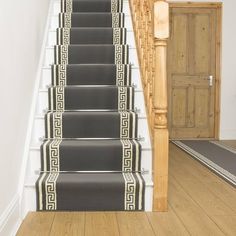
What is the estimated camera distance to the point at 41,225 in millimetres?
2252

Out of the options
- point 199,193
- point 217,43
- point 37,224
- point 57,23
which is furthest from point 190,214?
point 217,43

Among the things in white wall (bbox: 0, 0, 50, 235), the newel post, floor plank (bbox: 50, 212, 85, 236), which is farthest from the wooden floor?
white wall (bbox: 0, 0, 50, 235)

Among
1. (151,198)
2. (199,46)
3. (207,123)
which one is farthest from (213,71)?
(151,198)

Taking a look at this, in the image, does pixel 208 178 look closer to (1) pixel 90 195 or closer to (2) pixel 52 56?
(1) pixel 90 195

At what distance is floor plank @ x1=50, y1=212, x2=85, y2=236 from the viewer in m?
2.16

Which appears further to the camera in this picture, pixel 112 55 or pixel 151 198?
pixel 112 55

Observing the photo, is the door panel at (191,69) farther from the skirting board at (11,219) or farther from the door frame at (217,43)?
the skirting board at (11,219)

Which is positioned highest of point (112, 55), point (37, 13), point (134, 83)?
point (37, 13)

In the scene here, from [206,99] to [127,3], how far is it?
2.18 m

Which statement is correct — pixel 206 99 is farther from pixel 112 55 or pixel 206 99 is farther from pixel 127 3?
pixel 112 55

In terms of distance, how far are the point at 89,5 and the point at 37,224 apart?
120 inches

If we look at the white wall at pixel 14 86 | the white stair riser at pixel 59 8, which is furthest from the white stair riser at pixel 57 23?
the white wall at pixel 14 86

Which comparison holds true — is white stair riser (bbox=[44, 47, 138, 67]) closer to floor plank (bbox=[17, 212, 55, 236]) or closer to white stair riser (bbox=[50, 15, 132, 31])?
white stair riser (bbox=[50, 15, 132, 31])

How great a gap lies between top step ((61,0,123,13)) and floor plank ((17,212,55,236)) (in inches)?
109
